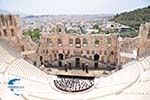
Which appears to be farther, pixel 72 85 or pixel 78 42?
pixel 78 42

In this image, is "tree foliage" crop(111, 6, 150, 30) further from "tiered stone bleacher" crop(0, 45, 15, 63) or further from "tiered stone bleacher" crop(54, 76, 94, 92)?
"tiered stone bleacher" crop(0, 45, 15, 63)

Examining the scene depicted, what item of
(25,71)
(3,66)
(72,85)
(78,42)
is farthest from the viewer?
(78,42)

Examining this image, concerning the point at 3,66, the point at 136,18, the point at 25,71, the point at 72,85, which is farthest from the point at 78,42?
the point at 136,18

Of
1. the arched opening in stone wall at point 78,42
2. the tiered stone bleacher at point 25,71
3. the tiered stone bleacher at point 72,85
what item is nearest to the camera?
the tiered stone bleacher at point 72,85

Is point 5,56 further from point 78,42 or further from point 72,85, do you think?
point 78,42

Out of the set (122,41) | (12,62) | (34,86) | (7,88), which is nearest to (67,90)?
(34,86)

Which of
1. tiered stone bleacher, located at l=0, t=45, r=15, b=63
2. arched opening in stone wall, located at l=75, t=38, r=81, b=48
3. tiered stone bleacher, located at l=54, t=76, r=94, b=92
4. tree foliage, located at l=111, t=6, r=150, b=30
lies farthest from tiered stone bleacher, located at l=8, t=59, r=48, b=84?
tree foliage, located at l=111, t=6, r=150, b=30

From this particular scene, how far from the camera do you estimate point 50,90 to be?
15.6 m

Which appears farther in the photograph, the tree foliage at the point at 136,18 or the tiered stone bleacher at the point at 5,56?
the tree foliage at the point at 136,18

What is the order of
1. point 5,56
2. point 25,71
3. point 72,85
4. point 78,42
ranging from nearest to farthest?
point 72,85 → point 25,71 → point 5,56 → point 78,42

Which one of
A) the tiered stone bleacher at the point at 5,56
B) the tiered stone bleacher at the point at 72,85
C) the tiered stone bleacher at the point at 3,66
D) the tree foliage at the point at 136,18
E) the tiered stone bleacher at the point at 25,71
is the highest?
the tree foliage at the point at 136,18

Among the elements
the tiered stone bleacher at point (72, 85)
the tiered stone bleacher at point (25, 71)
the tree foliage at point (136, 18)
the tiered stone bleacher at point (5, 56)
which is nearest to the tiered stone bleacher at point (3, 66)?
the tiered stone bleacher at point (25, 71)

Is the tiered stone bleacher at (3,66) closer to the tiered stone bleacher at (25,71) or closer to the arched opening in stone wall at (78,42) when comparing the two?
the tiered stone bleacher at (25,71)

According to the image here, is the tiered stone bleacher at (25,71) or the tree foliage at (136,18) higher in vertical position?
the tree foliage at (136,18)
